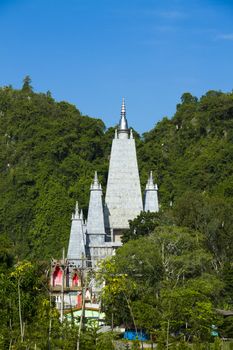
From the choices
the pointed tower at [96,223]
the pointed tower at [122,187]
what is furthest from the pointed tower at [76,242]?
the pointed tower at [122,187]

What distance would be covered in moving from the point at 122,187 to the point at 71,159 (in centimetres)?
2867

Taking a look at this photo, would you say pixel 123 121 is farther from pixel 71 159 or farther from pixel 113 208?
pixel 71 159

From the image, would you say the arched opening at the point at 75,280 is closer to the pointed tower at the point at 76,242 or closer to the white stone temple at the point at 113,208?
the white stone temple at the point at 113,208

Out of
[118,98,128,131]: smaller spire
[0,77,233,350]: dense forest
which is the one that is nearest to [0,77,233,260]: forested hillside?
[0,77,233,350]: dense forest

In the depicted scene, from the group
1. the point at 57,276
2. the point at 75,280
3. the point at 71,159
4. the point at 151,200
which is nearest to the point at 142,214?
the point at 151,200

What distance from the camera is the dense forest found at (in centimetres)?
4459

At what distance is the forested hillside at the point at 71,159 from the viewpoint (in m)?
91.3

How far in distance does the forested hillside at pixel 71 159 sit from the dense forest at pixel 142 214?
0.35ft

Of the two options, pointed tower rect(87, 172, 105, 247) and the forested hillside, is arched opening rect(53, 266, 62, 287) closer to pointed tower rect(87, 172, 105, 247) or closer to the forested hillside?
pointed tower rect(87, 172, 105, 247)

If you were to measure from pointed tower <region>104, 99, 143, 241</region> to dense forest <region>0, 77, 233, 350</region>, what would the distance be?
4.30m

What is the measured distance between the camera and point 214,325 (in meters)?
47.0

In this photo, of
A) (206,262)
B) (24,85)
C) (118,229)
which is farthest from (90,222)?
(24,85)

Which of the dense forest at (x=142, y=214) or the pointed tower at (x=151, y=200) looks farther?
the pointed tower at (x=151, y=200)

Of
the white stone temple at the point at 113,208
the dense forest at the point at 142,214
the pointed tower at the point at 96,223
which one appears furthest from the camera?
the pointed tower at the point at 96,223
